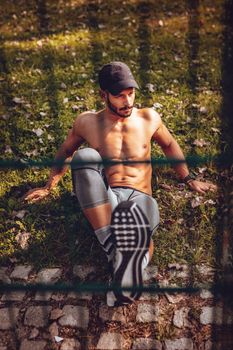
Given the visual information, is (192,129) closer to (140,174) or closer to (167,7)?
(140,174)

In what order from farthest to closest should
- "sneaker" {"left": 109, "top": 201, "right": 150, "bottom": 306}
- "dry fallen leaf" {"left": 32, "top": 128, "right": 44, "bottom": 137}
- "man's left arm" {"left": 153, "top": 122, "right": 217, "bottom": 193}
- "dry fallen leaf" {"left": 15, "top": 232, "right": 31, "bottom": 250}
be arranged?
1. "dry fallen leaf" {"left": 32, "top": 128, "right": 44, "bottom": 137}
2. "man's left arm" {"left": 153, "top": 122, "right": 217, "bottom": 193}
3. "dry fallen leaf" {"left": 15, "top": 232, "right": 31, "bottom": 250}
4. "sneaker" {"left": 109, "top": 201, "right": 150, "bottom": 306}

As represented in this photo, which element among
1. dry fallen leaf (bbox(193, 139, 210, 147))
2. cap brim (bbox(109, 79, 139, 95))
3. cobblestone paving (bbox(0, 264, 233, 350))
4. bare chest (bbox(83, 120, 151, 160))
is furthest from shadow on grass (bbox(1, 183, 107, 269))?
dry fallen leaf (bbox(193, 139, 210, 147))

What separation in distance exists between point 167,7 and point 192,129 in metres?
5.07

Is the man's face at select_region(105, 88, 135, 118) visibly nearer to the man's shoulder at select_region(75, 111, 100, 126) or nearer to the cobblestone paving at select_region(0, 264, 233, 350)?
the man's shoulder at select_region(75, 111, 100, 126)

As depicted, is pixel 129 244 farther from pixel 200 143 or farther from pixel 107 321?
pixel 200 143

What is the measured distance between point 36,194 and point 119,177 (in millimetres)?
986

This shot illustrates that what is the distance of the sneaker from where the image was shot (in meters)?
3.35

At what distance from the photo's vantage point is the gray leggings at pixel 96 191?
12.3ft

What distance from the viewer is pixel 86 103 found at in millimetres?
6418

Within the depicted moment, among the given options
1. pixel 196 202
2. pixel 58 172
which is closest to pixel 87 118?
pixel 58 172

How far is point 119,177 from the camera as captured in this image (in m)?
4.07

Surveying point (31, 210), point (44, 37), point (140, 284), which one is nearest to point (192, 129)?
point (31, 210)

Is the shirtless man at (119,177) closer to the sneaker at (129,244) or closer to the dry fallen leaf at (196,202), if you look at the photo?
the sneaker at (129,244)

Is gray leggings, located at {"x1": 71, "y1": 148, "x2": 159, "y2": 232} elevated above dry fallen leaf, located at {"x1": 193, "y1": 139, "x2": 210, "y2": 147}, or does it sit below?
below
